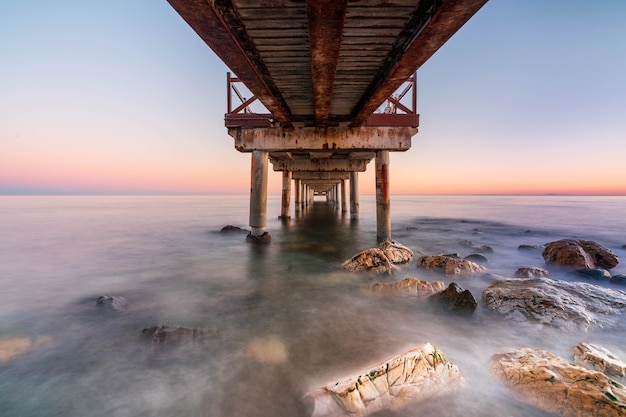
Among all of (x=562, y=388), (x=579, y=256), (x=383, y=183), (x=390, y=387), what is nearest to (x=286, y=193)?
(x=383, y=183)

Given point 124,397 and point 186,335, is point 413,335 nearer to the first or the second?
point 186,335

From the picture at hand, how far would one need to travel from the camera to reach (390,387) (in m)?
2.50

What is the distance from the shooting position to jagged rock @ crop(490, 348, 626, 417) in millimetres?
2227

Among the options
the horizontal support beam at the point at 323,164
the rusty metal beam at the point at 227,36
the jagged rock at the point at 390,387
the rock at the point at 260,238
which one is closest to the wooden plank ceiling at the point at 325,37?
the rusty metal beam at the point at 227,36

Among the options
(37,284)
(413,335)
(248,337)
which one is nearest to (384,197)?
(413,335)

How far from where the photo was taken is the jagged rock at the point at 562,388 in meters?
2.23

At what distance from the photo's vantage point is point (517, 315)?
4.32 m

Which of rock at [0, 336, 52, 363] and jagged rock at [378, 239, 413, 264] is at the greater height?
jagged rock at [378, 239, 413, 264]

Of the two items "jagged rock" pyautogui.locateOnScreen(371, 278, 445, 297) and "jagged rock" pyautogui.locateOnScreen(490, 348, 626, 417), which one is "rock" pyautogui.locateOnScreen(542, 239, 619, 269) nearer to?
"jagged rock" pyautogui.locateOnScreen(371, 278, 445, 297)

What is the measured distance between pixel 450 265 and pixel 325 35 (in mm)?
5933

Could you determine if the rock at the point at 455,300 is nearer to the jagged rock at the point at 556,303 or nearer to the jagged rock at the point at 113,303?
the jagged rock at the point at 556,303

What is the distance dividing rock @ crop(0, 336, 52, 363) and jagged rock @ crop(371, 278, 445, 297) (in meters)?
5.19

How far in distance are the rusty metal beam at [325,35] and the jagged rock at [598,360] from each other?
14.6 ft

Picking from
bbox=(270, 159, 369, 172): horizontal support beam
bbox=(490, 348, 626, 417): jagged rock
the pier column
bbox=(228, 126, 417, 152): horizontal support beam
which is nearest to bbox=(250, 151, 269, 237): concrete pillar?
the pier column
